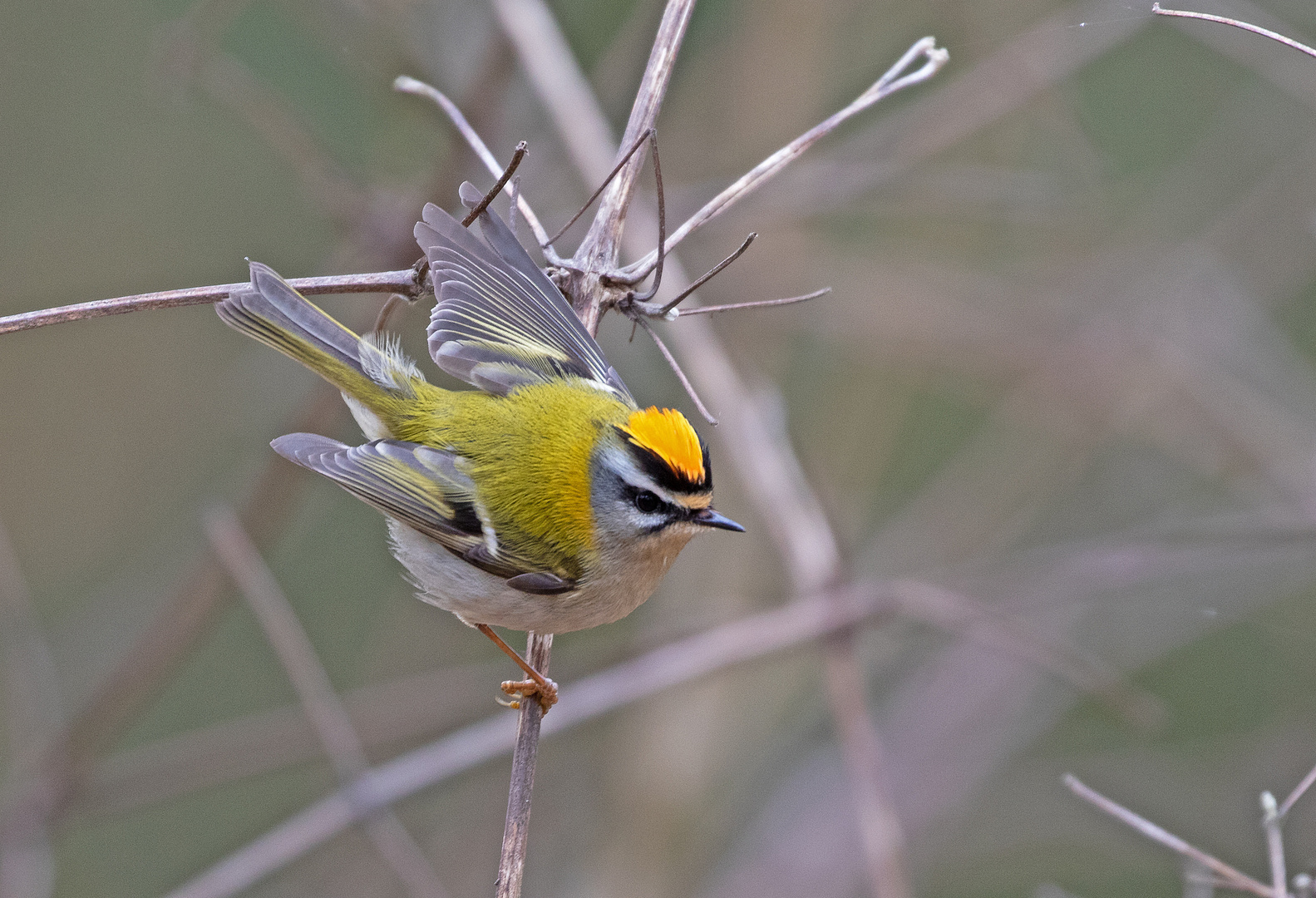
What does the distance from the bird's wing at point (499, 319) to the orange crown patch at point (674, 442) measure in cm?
29

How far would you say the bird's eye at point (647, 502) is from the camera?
7.64 feet

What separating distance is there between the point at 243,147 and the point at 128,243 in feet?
2.62

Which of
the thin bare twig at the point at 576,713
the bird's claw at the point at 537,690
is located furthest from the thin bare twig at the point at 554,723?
the bird's claw at the point at 537,690

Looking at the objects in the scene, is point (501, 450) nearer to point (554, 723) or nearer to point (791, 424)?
point (554, 723)

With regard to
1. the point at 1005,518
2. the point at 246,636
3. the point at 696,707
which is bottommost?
the point at 1005,518

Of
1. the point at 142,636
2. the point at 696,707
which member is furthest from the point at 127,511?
the point at 696,707

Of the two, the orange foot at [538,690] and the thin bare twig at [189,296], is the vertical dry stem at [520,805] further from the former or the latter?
the thin bare twig at [189,296]

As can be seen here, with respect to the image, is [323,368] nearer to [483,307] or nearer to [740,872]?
[483,307]

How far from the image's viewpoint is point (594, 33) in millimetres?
4594

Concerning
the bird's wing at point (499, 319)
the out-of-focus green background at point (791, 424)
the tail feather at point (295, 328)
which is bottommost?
the out-of-focus green background at point (791, 424)

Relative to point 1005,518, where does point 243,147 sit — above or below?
above

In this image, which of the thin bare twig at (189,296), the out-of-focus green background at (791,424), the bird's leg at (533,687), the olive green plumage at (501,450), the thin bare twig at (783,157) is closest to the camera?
the thin bare twig at (189,296)

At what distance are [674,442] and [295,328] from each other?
766 mm

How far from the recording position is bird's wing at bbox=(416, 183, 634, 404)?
2424mm
